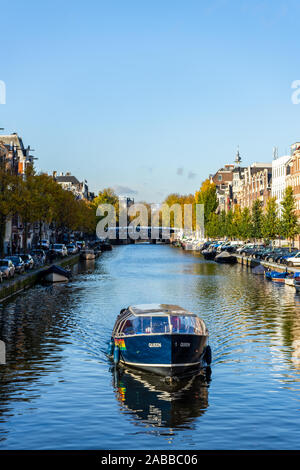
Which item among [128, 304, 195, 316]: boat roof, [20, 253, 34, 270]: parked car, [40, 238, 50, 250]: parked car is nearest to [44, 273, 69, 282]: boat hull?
[20, 253, 34, 270]: parked car

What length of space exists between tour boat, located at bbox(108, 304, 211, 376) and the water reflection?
52cm

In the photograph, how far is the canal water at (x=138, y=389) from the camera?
69.2ft

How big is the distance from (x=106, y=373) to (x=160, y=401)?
198 inches

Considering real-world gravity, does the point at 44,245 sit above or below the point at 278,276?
above

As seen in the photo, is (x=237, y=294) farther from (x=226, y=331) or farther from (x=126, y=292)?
(x=226, y=331)

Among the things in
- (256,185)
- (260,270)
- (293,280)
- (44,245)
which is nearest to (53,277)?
(293,280)

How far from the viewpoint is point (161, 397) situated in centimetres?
2612

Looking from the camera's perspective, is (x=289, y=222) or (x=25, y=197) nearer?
(x=25, y=197)

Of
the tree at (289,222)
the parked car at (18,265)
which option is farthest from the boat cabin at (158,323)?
Result: the tree at (289,222)

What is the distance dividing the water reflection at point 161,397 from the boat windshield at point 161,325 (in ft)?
5.95

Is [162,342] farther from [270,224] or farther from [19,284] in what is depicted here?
[270,224]

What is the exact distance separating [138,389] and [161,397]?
1.55m

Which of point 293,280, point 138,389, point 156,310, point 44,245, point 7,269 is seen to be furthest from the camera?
point 44,245

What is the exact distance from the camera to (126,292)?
220ft
